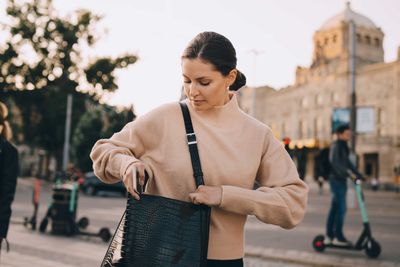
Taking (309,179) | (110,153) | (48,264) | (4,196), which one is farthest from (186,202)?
(309,179)

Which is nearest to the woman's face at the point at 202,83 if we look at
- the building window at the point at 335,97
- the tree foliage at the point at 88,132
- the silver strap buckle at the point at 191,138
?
the silver strap buckle at the point at 191,138

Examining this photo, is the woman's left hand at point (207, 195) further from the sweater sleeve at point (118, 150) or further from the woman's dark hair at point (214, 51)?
the woman's dark hair at point (214, 51)

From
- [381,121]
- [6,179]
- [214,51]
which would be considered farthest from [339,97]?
[214,51]

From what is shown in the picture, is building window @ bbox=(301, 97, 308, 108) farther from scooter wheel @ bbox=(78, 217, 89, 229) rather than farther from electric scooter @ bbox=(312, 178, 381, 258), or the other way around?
electric scooter @ bbox=(312, 178, 381, 258)

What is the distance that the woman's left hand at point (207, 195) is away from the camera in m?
1.90

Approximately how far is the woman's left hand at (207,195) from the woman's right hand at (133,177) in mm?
196

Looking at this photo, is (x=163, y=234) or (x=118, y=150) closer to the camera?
(x=163, y=234)

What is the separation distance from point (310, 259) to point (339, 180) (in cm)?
173

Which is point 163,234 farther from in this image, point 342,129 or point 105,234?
point 105,234

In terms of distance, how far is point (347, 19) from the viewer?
79.4 m

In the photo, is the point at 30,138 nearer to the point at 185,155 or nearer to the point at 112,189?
the point at 112,189

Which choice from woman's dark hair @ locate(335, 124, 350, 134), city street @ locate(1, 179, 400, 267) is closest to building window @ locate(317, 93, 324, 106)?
city street @ locate(1, 179, 400, 267)

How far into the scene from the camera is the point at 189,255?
6.17 feet

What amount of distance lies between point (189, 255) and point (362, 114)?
67.1 feet
